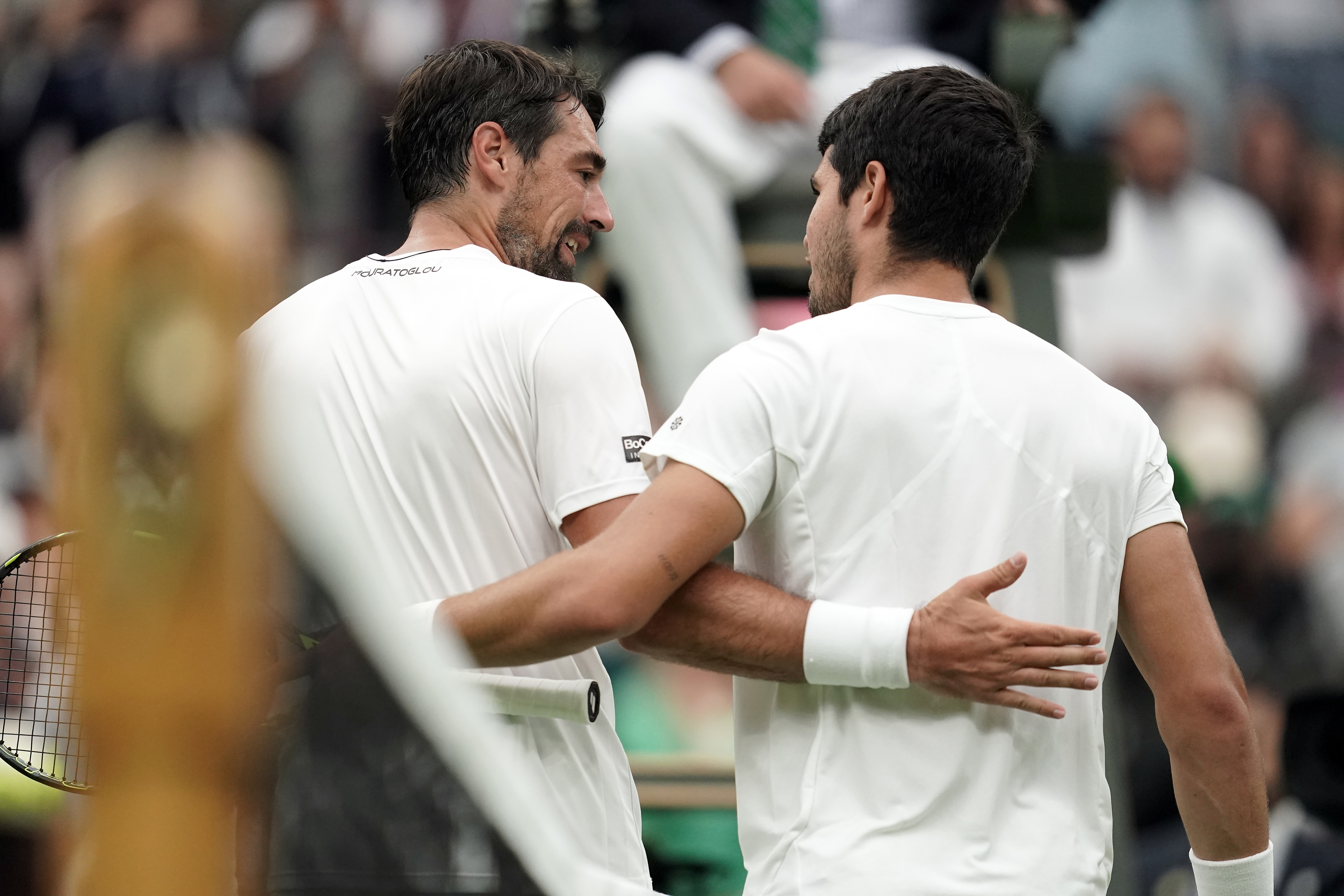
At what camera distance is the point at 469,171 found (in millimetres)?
1934

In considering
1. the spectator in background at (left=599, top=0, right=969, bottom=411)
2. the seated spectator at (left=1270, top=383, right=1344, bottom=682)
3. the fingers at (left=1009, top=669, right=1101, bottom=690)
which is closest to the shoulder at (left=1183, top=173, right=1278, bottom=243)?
the seated spectator at (left=1270, top=383, right=1344, bottom=682)

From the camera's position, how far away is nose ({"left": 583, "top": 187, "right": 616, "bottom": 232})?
2.03 metres

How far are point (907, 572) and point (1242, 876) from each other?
522mm

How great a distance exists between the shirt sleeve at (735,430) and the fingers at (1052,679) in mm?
295

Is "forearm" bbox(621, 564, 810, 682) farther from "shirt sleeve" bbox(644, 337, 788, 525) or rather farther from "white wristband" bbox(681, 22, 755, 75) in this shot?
"white wristband" bbox(681, 22, 755, 75)

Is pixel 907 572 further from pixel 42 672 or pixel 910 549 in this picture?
pixel 42 672

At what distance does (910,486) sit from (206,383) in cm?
98

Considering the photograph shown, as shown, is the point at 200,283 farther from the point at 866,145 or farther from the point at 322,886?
the point at 866,145

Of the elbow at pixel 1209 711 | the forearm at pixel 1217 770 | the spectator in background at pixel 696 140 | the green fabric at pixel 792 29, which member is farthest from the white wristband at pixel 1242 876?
the green fabric at pixel 792 29

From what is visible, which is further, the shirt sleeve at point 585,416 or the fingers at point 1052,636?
the shirt sleeve at point 585,416

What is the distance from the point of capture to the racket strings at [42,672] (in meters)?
0.88

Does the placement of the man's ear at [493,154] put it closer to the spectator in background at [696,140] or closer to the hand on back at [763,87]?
the spectator in background at [696,140]

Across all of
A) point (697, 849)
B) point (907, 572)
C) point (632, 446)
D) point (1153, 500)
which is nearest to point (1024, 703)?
point (907, 572)

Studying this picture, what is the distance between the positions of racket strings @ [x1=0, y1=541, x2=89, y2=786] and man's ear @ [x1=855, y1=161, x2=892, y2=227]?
876 mm
